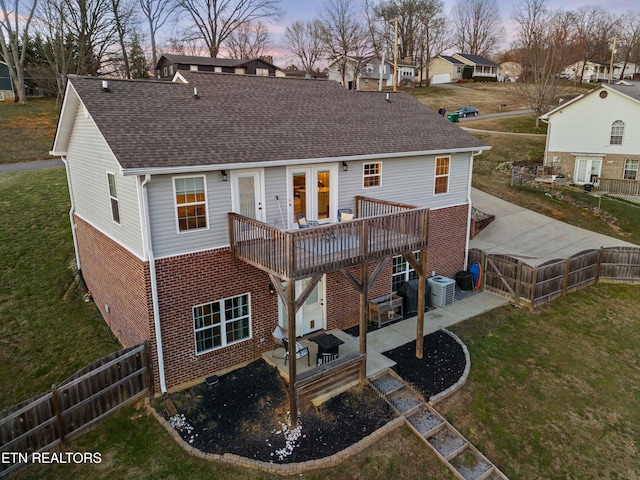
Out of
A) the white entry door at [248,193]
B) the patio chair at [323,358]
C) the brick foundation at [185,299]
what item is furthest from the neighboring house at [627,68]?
the patio chair at [323,358]

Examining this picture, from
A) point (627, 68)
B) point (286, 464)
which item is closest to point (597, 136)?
point (286, 464)

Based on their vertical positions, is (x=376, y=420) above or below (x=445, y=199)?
below

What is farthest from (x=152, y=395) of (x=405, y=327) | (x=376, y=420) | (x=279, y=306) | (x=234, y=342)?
(x=405, y=327)

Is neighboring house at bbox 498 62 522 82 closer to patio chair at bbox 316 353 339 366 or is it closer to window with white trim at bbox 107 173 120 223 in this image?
patio chair at bbox 316 353 339 366

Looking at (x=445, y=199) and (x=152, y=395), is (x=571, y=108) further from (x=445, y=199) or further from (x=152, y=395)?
(x=152, y=395)

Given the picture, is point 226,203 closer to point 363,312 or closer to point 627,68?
point 363,312

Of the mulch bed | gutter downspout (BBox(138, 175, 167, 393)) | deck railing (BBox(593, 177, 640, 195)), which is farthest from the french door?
deck railing (BBox(593, 177, 640, 195))

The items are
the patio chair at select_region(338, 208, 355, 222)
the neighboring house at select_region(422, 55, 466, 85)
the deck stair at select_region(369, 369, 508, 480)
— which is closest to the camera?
the deck stair at select_region(369, 369, 508, 480)
